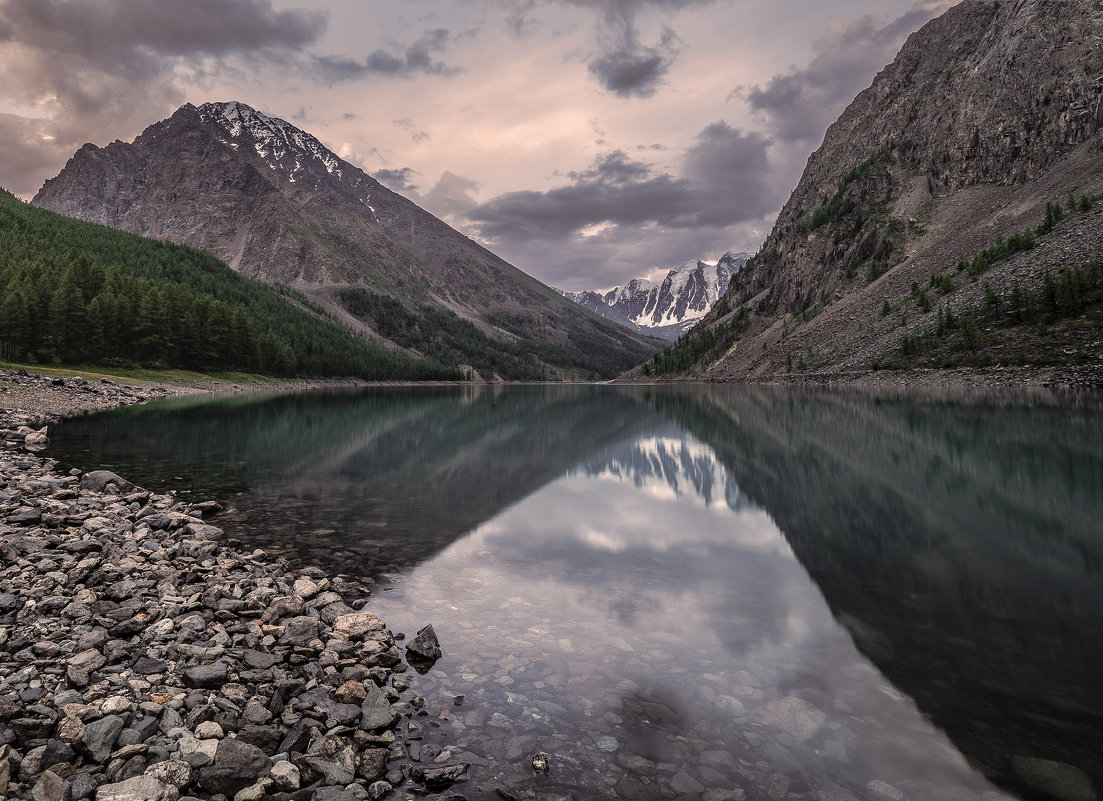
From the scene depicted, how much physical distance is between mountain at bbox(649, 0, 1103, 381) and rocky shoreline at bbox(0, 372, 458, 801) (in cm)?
8437

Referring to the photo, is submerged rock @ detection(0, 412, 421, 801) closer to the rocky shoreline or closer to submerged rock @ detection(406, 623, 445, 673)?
the rocky shoreline

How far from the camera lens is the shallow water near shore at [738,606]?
251 inches

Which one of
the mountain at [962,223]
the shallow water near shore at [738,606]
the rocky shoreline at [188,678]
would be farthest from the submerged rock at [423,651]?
the mountain at [962,223]

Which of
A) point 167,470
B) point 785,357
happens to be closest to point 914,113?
point 785,357

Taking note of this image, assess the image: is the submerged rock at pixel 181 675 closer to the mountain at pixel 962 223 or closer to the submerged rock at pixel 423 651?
the submerged rock at pixel 423 651

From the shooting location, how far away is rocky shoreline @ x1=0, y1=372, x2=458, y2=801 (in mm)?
5844

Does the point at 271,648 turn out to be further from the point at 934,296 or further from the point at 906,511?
the point at 934,296

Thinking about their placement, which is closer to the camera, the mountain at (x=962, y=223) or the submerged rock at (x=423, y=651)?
the submerged rock at (x=423, y=651)

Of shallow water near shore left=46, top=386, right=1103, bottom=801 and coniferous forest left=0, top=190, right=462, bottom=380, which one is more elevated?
coniferous forest left=0, top=190, right=462, bottom=380

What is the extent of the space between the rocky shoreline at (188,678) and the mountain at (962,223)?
84366 mm

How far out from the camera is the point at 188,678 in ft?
25.0

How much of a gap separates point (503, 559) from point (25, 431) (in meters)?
36.8

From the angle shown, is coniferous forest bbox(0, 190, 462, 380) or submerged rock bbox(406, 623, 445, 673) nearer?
submerged rock bbox(406, 623, 445, 673)

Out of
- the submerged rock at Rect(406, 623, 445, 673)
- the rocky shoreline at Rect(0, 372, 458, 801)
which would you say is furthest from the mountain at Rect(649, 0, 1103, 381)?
the rocky shoreline at Rect(0, 372, 458, 801)
